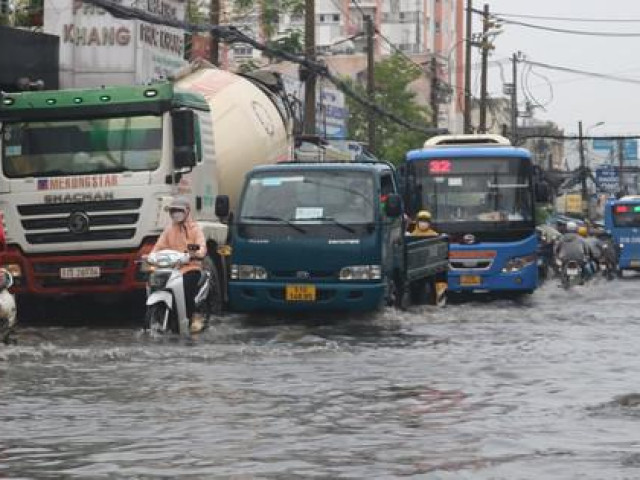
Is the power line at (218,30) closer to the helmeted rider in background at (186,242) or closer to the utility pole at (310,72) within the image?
the utility pole at (310,72)

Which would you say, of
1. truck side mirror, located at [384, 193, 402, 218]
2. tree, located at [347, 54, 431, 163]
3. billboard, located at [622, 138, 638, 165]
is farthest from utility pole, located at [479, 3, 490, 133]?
billboard, located at [622, 138, 638, 165]

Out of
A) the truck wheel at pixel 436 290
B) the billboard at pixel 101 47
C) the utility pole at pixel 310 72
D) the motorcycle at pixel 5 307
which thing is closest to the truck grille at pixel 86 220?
the motorcycle at pixel 5 307

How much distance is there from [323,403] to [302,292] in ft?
23.5

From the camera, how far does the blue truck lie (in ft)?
57.6

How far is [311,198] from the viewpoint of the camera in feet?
59.2

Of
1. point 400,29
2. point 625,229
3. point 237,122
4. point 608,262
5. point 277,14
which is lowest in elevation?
point 608,262

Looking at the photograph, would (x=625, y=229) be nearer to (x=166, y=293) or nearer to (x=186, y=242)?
(x=186, y=242)

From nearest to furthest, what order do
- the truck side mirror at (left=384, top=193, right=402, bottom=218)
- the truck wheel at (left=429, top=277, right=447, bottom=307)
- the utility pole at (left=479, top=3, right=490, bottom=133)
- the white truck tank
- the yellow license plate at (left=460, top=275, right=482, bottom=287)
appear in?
the truck side mirror at (left=384, top=193, right=402, bottom=218), the white truck tank, the truck wheel at (left=429, top=277, right=447, bottom=307), the yellow license plate at (left=460, top=275, right=482, bottom=287), the utility pole at (left=479, top=3, right=490, bottom=133)

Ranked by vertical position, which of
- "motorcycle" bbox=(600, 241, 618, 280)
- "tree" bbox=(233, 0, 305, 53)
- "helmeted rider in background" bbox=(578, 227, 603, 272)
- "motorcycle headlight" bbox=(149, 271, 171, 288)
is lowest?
"motorcycle" bbox=(600, 241, 618, 280)

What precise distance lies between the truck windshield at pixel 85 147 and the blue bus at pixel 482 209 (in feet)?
25.8

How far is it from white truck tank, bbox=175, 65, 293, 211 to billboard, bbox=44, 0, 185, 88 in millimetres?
1008

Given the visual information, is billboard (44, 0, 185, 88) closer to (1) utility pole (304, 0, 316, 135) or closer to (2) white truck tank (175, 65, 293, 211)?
(2) white truck tank (175, 65, 293, 211)

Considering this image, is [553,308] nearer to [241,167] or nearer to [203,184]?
[241,167]

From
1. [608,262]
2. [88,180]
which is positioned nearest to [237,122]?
[88,180]
